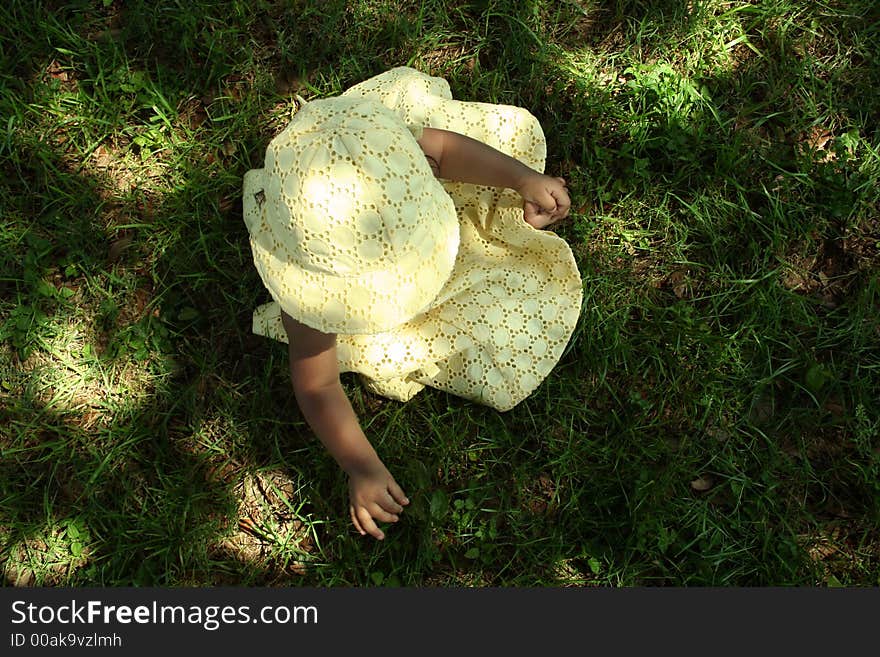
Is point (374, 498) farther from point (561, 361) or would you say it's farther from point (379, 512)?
point (561, 361)

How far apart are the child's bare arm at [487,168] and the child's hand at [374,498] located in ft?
3.04

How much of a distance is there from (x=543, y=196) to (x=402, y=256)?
0.72m

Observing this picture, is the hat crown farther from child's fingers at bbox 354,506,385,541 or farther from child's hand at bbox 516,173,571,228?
child's fingers at bbox 354,506,385,541

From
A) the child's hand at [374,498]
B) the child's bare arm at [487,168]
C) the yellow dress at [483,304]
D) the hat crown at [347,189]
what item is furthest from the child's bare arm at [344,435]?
the child's bare arm at [487,168]

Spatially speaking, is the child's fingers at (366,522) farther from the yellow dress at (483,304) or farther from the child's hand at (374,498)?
the yellow dress at (483,304)

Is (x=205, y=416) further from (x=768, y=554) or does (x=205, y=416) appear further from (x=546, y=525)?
(x=768, y=554)

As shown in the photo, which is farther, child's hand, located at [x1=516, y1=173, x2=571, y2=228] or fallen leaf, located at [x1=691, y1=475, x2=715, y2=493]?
fallen leaf, located at [x1=691, y1=475, x2=715, y2=493]

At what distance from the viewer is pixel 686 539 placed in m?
2.54

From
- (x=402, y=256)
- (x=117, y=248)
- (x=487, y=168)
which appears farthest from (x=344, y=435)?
(x=117, y=248)

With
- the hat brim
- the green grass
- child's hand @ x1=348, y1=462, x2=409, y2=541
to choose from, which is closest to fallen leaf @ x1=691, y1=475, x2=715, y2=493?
the green grass

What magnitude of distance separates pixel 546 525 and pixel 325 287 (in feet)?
4.29

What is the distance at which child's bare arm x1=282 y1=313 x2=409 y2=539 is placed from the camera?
219 cm

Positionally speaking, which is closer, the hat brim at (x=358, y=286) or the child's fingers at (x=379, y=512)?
the hat brim at (x=358, y=286)

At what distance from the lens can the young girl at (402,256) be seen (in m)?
1.62
